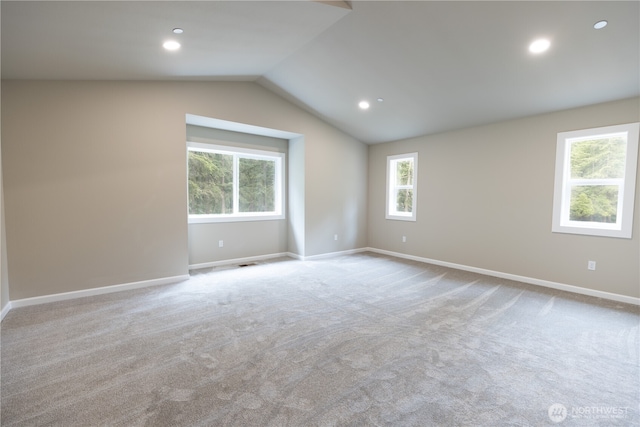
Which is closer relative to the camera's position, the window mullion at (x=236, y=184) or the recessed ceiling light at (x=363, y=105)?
the recessed ceiling light at (x=363, y=105)

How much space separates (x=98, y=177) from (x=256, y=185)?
2.63 metres

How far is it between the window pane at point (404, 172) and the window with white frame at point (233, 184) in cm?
243

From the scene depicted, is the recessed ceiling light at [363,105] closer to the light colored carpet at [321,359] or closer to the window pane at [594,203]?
the light colored carpet at [321,359]

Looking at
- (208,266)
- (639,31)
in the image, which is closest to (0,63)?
(208,266)

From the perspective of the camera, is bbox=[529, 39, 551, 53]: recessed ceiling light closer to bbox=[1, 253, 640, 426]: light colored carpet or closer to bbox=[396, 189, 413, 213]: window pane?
bbox=[1, 253, 640, 426]: light colored carpet

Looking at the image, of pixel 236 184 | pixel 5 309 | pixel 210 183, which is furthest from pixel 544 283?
pixel 5 309

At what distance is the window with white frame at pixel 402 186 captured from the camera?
570 centimetres

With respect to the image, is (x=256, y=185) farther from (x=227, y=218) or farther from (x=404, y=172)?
(x=404, y=172)

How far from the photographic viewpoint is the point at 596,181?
3684 millimetres

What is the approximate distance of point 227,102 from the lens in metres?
4.51

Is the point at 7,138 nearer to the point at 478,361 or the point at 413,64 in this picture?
the point at 413,64

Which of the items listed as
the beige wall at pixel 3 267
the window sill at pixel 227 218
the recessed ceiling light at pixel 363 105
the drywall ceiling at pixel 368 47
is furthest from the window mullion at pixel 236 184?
the beige wall at pixel 3 267

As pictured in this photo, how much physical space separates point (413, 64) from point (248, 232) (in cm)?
389

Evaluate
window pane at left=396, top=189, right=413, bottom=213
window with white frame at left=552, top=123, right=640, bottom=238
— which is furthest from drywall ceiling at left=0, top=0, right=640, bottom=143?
window pane at left=396, top=189, right=413, bottom=213
